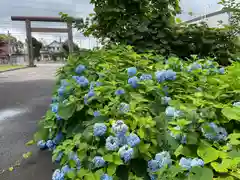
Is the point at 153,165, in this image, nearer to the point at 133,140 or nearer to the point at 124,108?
the point at 133,140

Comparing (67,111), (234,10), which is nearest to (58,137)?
(67,111)

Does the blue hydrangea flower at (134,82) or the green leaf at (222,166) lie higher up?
the blue hydrangea flower at (134,82)

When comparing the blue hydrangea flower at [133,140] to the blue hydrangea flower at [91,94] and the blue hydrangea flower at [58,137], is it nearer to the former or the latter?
the blue hydrangea flower at [91,94]

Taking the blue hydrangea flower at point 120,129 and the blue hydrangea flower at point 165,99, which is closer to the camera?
the blue hydrangea flower at point 120,129

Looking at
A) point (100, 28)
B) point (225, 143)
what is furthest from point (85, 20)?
point (225, 143)

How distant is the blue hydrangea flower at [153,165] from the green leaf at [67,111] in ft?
1.59

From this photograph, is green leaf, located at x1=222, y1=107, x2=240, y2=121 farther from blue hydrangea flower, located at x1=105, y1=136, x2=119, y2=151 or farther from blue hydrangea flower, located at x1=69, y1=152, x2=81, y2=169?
blue hydrangea flower, located at x1=69, y1=152, x2=81, y2=169

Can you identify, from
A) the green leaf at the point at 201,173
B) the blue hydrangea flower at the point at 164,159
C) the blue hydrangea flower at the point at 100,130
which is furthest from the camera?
the blue hydrangea flower at the point at 100,130

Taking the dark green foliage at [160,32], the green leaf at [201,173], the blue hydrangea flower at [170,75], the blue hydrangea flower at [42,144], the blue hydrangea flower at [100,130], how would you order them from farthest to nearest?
the dark green foliage at [160,32] → the blue hydrangea flower at [42,144] → the blue hydrangea flower at [170,75] → the blue hydrangea flower at [100,130] → the green leaf at [201,173]

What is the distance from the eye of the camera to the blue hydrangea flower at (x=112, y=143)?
83 cm

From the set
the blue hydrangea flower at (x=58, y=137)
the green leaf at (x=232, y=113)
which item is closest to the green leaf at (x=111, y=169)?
the green leaf at (x=232, y=113)

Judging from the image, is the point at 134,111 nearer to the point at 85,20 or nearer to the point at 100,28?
the point at 100,28

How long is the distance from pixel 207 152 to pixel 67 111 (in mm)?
677

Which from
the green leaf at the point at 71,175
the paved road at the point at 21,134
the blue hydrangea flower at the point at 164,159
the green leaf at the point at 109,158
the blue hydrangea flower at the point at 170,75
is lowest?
the paved road at the point at 21,134
